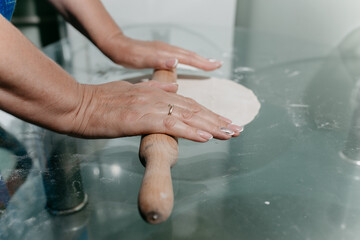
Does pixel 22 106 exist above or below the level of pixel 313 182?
above

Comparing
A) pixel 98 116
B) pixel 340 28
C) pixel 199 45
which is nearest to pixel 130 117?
pixel 98 116

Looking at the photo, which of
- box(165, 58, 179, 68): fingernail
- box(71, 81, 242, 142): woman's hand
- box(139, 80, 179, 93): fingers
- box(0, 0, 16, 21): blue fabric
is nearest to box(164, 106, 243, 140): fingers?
box(71, 81, 242, 142): woman's hand

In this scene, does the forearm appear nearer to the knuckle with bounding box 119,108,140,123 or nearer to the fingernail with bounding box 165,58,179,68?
the knuckle with bounding box 119,108,140,123

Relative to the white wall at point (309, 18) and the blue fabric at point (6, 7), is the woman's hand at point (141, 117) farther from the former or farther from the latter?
the white wall at point (309, 18)

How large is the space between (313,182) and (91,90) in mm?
409

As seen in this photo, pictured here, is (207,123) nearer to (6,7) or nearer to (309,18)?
(6,7)

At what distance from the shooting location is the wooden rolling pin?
1.41 ft

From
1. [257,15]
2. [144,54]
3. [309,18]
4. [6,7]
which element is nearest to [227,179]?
[144,54]

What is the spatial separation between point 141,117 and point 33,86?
0.57 feet

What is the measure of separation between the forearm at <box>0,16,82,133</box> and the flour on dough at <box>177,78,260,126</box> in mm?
319

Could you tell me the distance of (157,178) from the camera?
1.55ft

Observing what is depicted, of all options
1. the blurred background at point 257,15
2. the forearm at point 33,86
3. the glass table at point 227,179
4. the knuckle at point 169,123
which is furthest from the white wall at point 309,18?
the forearm at point 33,86

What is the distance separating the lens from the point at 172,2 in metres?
1.55

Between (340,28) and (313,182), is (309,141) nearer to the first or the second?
(313,182)
